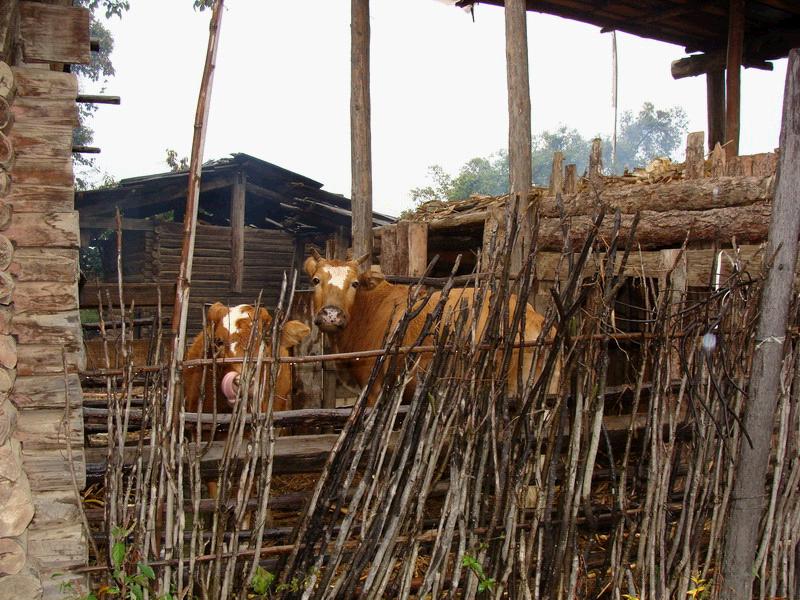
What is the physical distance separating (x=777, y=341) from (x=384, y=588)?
7.33 ft

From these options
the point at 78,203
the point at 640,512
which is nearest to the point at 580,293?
the point at 640,512

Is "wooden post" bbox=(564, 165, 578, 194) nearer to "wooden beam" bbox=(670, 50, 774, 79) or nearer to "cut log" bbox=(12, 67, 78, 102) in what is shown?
"wooden beam" bbox=(670, 50, 774, 79)

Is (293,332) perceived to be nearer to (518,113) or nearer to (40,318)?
(40,318)

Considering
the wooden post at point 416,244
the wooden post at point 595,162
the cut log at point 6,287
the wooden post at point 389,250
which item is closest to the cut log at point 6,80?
the cut log at point 6,287

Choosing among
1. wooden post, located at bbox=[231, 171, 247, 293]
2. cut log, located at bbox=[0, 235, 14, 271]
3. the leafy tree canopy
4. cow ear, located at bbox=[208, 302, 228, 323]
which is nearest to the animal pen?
cut log, located at bbox=[0, 235, 14, 271]

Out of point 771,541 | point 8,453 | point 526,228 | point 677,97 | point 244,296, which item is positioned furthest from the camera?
point 677,97

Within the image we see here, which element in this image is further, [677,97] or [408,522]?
[677,97]

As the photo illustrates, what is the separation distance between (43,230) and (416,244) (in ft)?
19.3

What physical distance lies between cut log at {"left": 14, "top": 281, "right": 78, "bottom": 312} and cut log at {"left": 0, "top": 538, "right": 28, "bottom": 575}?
93 centimetres

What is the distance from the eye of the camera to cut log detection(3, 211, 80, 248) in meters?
3.41

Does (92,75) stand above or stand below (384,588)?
above

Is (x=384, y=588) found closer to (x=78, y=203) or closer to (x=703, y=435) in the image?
(x=703, y=435)

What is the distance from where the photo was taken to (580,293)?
12.8 ft

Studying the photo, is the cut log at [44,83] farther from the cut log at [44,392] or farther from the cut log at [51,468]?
the cut log at [51,468]
